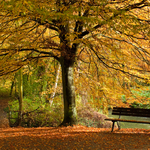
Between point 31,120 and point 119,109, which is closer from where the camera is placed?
point 119,109

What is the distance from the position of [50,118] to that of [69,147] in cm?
623

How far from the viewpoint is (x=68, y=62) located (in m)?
7.90

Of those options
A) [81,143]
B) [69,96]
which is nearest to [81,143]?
[81,143]

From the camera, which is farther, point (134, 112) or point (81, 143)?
point (134, 112)

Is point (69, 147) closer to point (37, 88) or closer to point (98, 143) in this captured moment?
point (98, 143)

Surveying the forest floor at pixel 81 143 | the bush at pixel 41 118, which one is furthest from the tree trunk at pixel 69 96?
the bush at pixel 41 118

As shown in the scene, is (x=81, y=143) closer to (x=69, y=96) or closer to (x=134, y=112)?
(x=134, y=112)

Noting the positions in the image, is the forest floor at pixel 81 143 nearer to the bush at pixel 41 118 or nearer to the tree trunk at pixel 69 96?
the tree trunk at pixel 69 96

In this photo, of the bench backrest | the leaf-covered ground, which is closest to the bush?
the bench backrest

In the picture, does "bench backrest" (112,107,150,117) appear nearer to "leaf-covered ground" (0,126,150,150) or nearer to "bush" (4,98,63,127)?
"leaf-covered ground" (0,126,150,150)

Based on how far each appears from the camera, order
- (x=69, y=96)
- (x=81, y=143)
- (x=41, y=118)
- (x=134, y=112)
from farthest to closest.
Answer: (x=41, y=118), (x=69, y=96), (x=134, y=112), (x=81, y=143)

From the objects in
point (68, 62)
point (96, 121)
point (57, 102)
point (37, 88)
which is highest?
point (68, 62)

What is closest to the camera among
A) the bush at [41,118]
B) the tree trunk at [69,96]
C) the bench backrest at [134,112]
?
the bench backrest at [134,112]

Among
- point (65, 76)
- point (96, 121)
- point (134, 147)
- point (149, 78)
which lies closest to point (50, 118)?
point (96, 121)
